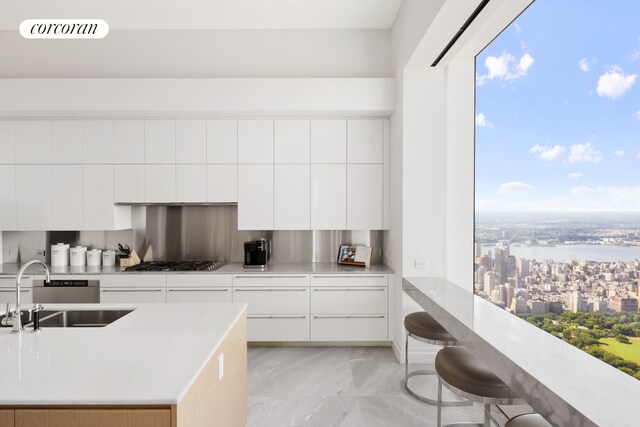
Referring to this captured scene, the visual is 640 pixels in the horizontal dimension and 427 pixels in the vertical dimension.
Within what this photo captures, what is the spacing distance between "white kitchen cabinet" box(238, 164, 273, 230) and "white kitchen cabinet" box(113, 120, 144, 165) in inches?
42.8

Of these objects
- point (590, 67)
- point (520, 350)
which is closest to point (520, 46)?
point (590, 67)

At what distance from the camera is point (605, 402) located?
126 centimetres

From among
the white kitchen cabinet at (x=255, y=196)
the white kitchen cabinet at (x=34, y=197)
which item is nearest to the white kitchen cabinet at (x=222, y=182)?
the white kitchen cabinet at (x=255, y=196)

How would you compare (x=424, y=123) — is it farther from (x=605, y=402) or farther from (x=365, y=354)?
(x=605, y=402)

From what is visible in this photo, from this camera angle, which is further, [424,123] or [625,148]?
[424,123]

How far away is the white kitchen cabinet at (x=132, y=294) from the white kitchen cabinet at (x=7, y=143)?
1734 millimetres

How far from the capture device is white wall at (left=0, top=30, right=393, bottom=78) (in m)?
4.51

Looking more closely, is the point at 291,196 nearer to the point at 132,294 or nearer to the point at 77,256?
the point at 132,294

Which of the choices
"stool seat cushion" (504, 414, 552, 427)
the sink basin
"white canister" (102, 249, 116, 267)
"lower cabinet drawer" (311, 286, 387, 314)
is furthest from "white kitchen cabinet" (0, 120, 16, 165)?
"stool seat cushion" (504, 414, 552, 427)

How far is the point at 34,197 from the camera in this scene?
14.5 ft

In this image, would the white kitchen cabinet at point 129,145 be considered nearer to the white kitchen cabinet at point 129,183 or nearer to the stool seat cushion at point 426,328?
the white kitchen cabinet at point 129,183

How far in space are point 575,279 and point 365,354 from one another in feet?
7.38

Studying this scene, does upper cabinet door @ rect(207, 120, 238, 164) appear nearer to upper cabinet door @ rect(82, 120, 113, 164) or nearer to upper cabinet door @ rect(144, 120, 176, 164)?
upper cabinet door @ rect(144, 120, 176, 164)

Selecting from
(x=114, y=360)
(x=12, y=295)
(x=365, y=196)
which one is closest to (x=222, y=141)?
(x=365, y=196)
